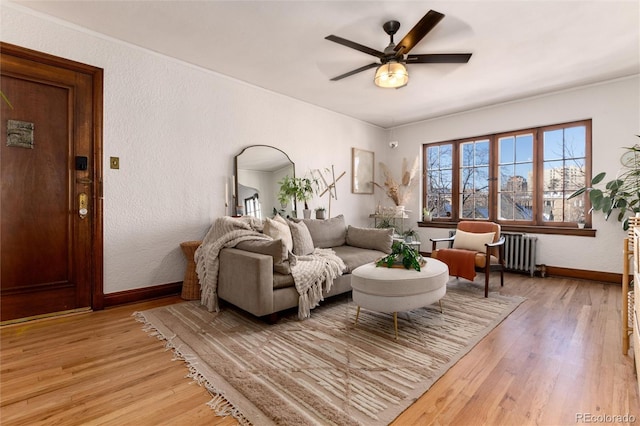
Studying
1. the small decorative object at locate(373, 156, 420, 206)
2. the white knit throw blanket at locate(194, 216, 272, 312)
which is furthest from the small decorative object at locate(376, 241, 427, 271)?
the small decorative object at locate(373, 156, 420, 206)

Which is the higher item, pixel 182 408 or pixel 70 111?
pixel 70 111

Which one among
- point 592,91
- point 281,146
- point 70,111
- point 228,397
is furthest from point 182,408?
point 592,91

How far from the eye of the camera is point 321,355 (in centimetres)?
200

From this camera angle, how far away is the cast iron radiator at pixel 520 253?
4293mm

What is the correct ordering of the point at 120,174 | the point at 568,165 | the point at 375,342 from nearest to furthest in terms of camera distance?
the point at 375,342 < the point at 120,174 < the point at 568,165

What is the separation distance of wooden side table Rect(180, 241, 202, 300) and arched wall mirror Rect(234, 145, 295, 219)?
0.78 metres

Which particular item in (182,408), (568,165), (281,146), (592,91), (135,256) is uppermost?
(592,91)

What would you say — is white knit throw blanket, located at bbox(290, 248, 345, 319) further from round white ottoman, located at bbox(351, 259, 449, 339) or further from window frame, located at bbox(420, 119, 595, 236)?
window frame, located at bbox(420, 119, 595, 236)

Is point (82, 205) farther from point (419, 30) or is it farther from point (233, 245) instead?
point (419, 30)

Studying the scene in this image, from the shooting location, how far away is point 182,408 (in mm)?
1495

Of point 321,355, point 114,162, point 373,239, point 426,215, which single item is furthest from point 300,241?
point 426,215

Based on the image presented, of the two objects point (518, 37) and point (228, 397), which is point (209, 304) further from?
point (518, 37)

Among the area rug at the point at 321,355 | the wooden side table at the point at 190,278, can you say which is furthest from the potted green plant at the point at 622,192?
the wooden side table at the point at 190,278

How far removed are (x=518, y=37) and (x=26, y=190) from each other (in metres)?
4.56
